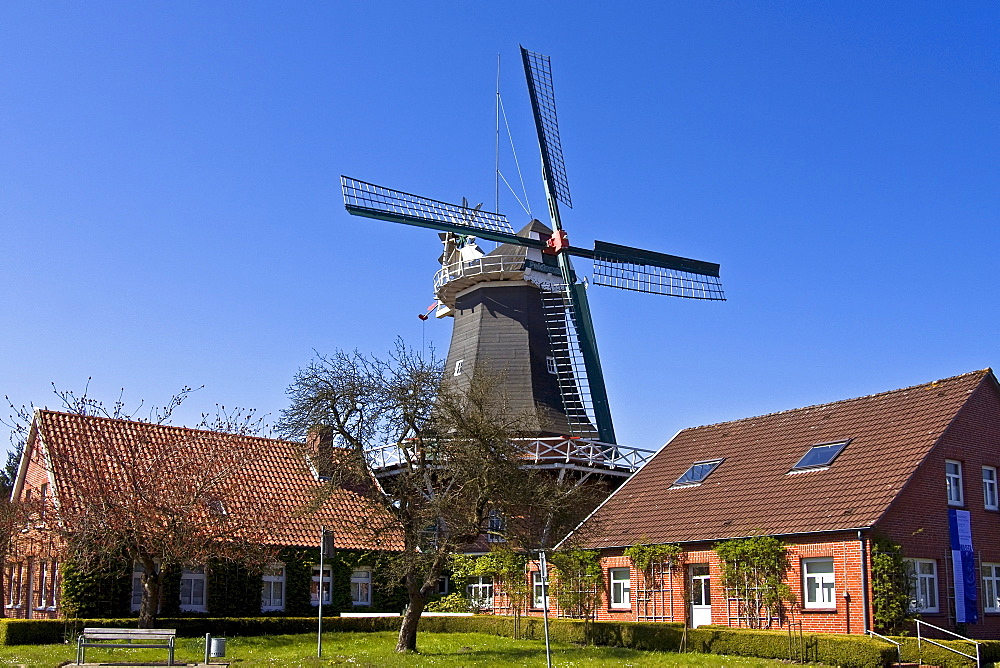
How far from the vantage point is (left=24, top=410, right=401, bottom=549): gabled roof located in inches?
1068

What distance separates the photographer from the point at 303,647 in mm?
24891

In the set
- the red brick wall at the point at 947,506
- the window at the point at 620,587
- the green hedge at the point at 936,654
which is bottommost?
the green hedge at the point at 936,654

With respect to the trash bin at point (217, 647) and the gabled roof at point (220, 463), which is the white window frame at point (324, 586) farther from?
the trash bin at point (217, 647)

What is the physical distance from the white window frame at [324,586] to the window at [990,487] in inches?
714

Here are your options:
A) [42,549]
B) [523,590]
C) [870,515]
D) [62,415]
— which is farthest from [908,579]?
[62,415]

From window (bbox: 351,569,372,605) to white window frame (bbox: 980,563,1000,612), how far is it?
1768 centimetres

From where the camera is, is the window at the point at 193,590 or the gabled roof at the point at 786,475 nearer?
the gabled roof at the point at 786,475

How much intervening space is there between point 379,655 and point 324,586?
35.7 feet

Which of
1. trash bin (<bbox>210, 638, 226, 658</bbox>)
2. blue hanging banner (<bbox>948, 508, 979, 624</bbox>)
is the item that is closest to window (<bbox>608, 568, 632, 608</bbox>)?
blue hanging banner (<bbox>948, 508, 979, 624</bbox>)

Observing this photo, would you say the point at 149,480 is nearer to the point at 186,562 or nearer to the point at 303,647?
the point at 186,562

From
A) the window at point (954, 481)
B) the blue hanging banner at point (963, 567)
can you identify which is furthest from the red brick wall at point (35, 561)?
the window at point (954, 481)

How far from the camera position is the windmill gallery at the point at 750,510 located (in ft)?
75.5

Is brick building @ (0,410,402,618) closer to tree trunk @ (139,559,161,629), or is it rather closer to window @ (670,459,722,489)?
Result: tree trunk @ (139,559,161,629)

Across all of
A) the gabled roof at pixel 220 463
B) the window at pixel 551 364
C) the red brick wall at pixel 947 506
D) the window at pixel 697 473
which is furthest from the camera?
the window at pixel 551 364
